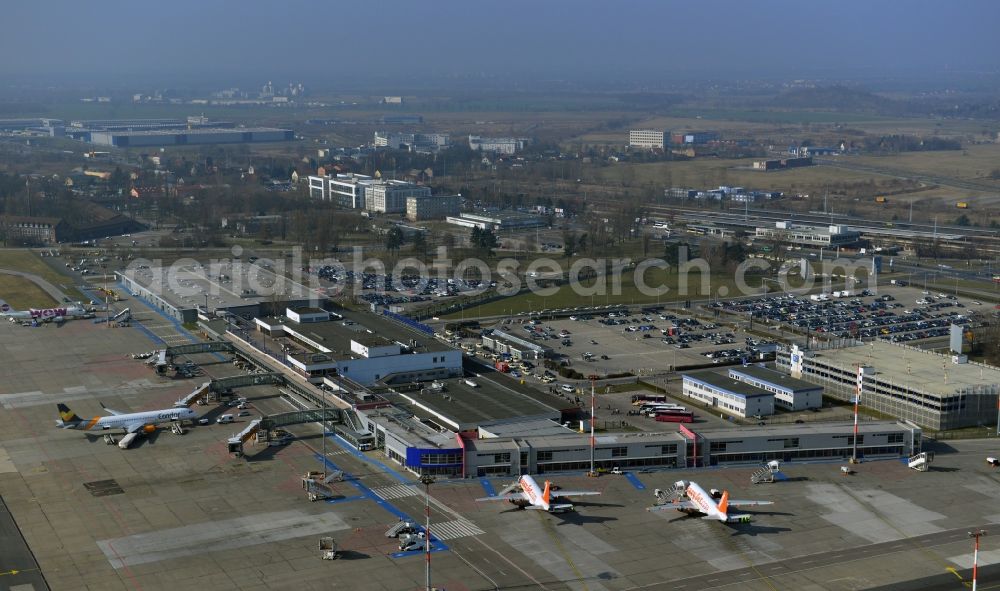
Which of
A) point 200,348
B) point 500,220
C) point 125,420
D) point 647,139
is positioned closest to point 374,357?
point 200,348

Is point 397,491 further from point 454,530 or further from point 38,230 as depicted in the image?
point 38,230

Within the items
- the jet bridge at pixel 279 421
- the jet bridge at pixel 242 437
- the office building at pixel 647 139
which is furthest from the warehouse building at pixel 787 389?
the office building at pixel 647 139

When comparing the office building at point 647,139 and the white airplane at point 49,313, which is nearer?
the white airplane at point 49,313

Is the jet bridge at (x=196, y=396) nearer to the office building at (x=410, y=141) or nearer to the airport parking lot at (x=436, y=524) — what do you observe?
the airport parking lot at (x=436, y=524)

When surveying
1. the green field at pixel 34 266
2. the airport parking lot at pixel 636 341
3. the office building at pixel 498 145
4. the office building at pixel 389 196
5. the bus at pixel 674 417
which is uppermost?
the office building at pixel 498 145

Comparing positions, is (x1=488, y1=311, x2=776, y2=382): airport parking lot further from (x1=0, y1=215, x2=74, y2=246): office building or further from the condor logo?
(x1=0, y1=215, x2=74, y2=246): office building
